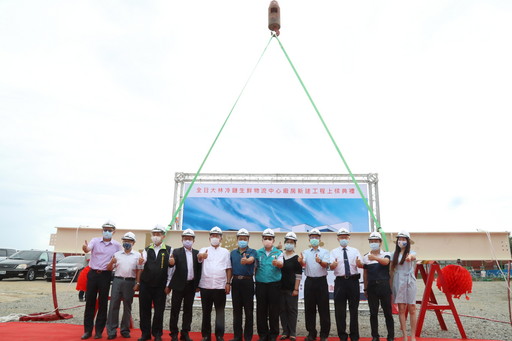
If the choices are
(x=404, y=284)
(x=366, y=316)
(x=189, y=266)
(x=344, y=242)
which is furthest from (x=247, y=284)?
(x=366, y=316)

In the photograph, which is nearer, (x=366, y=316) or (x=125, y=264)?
(x=125, y=264)

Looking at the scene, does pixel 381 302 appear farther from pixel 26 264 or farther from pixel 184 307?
pixel 26 264

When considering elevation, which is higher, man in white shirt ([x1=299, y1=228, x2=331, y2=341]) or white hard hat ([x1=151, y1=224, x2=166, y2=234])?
white hard hat ([x1=151, y1=224, x2=166, y2=234])

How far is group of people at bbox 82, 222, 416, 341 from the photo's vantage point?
5.25m

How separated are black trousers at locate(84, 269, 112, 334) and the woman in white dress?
4.25 meters

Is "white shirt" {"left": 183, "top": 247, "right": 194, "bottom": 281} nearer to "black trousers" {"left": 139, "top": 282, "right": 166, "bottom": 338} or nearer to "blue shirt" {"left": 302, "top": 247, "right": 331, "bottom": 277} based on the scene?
"black trousers" {"left": 139, "top": 282, "right": 166, "bottom": 338}

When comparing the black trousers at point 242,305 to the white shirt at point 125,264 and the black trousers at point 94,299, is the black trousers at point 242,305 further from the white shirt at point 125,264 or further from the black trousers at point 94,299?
the black trousers at point 94,299

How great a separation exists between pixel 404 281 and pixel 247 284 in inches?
87.7

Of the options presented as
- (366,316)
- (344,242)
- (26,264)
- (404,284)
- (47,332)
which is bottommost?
(366,316)

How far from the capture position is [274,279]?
17.4 ft

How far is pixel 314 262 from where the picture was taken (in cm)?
555

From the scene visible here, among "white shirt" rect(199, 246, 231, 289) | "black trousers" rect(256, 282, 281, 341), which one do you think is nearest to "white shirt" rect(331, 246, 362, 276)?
"black trousers" rect(256, 282, 281, 341)

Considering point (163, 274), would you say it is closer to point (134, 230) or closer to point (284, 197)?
point (134, 230)

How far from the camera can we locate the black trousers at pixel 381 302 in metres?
5.21
